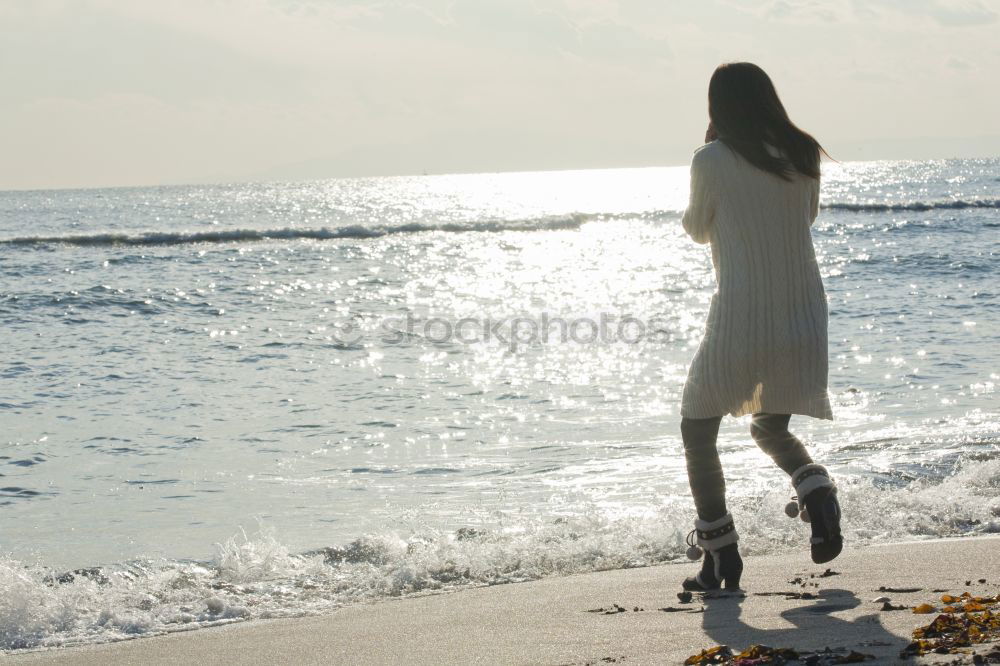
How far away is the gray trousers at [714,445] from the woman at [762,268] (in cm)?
6

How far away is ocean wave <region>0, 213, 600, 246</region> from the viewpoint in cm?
3319

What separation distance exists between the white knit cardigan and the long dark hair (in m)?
0.03

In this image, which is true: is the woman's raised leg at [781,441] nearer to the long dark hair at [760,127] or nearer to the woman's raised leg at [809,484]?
the woman's raised leg at [809,484]

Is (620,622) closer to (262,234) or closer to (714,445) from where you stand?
(714,445)

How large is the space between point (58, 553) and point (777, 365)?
3.67 meters

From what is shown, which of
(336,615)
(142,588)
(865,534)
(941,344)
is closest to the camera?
(336,615)

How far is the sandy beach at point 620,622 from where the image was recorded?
279 cm

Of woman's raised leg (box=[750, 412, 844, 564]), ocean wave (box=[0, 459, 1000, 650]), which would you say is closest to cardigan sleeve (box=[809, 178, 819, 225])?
woman's raised leg (box=[750, 412, 844, 564])

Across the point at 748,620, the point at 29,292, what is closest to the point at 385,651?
the point at 748,620

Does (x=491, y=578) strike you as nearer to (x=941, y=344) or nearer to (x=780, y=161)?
(x=780, y=161)

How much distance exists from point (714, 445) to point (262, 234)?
3329 cm

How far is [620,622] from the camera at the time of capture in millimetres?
3154

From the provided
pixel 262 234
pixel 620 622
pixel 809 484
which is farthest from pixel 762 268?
pixel 262 234

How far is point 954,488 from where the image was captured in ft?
16.9
